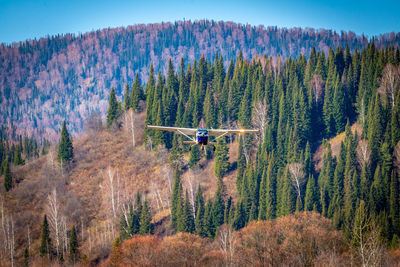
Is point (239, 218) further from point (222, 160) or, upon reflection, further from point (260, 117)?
point (260, 117)

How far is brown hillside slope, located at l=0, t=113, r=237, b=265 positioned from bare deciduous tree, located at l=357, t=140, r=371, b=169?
84.9ft

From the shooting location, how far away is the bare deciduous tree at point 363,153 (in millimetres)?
92250

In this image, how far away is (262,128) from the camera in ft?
371

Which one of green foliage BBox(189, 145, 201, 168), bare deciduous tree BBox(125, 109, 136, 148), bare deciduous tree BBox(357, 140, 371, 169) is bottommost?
green foliage BBox(189, 145, 201, 168)

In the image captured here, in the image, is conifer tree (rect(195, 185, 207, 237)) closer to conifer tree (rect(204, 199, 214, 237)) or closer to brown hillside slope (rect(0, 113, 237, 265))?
conifer tree (rect(204, 199, 214, 237))

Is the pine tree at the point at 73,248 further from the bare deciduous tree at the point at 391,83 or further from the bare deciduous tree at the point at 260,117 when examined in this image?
the bare deciduous tree at the point at 391,83

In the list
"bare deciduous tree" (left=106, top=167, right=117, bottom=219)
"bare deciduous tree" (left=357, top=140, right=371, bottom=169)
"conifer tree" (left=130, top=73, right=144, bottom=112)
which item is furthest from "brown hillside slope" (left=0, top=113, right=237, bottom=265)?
"bare deciduous tree" (left=357, top=140, right=371, bottom=169)

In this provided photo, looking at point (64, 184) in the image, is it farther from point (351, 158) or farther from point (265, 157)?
point (351, 158)

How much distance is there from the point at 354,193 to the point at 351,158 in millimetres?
8082

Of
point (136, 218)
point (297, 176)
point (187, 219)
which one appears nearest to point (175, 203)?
point (187, 219)

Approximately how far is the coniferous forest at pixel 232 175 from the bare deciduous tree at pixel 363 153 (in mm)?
202

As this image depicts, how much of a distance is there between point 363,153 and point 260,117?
2935 centimetres

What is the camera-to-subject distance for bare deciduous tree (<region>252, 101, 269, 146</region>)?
373 ft

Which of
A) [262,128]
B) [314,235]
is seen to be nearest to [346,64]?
[262,128]
